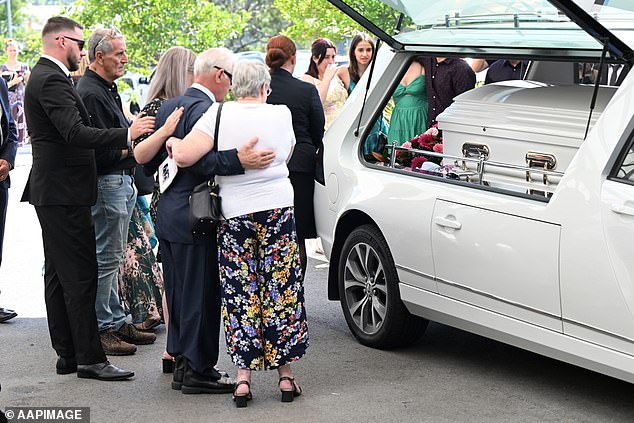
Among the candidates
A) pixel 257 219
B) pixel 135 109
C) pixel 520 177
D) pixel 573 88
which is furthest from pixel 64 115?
pixel 135 109

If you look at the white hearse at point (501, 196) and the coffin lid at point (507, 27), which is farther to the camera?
the coffin lid at point (507, 27)

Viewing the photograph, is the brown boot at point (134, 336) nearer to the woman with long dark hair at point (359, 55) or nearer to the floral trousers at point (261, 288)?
the floral trousers at point (261, 288)

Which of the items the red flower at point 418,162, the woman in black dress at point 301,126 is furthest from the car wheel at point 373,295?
→ the woman in black dress at point 301,126

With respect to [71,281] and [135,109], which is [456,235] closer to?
[71,281]

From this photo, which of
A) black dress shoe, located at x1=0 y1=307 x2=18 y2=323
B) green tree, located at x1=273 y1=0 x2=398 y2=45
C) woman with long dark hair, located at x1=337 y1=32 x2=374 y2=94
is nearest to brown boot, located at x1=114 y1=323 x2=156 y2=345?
black dress shoe, located at x1=0 y1=307 x2=18 y2=323

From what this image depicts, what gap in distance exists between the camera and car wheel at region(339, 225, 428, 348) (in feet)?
23.0

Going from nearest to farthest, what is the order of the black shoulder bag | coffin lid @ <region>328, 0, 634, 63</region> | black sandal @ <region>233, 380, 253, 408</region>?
coffin lid @ <region>328, 0, 634, 63</region>
the black shoulder bag
black sandal @ <region>233, 380, 253, 408</region>

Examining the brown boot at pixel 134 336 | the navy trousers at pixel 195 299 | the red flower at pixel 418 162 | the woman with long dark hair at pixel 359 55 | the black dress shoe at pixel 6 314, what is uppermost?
the woman with long dark hair at pixel 359 55

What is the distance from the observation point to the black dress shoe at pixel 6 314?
8266 mm

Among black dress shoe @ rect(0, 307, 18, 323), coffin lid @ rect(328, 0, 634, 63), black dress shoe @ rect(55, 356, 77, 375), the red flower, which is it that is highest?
coffin lid @ rect(328, 0, 634, 63)

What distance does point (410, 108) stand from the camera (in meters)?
8.86

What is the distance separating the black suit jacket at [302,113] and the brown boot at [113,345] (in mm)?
1761

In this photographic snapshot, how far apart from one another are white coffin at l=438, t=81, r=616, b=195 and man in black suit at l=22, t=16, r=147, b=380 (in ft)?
6.52

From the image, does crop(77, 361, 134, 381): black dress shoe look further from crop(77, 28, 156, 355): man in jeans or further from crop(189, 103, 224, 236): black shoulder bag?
crop(189, 103, 224, 236): black shoulder bag
